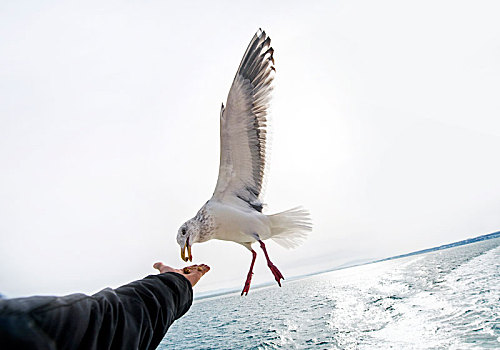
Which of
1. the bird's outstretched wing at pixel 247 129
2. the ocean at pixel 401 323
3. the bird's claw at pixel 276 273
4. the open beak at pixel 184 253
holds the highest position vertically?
the bird's outstretched wing at pixel 247 129

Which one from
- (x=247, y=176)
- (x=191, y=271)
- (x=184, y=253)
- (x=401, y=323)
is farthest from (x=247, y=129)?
(x=401, y=323)

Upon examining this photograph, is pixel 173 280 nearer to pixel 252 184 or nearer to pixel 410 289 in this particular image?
pixel 252 184

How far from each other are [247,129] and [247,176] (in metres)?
0.39

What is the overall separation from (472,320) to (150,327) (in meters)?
8.90

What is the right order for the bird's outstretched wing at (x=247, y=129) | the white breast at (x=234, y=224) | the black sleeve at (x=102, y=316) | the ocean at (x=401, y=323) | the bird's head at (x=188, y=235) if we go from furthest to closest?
the ocean at (x=401, y=323)
the bird's outstretched wing at (x=247, y=129)
the white breast at (x=234, y=224)
the bird's head at (x=188, y=235)
the black sleeve at (x=102, y=316)

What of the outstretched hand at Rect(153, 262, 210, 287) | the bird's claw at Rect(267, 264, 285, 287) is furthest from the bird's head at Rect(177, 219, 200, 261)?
the outstretched hand at Rect(153, 262, 210, 287)

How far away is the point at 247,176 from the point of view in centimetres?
310

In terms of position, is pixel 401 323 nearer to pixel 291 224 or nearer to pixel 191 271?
pixel 291 224

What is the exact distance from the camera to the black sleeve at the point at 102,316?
38 cm

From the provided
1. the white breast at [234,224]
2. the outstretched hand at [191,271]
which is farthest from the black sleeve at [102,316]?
the white breast at [234,224]

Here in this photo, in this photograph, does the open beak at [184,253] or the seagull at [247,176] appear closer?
the open beak at [184,253]

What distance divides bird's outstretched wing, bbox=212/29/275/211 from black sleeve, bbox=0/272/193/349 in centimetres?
212

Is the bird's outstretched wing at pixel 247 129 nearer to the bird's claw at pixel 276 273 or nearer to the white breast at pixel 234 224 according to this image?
the white breast at pixel 234 224

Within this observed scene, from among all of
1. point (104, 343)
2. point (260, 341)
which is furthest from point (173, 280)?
point (260, 341)
